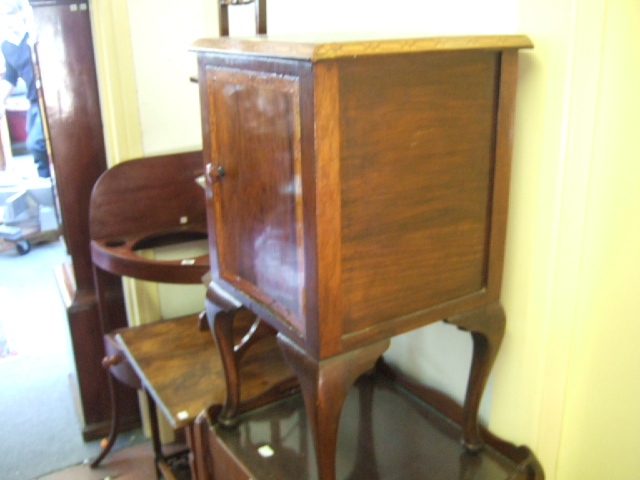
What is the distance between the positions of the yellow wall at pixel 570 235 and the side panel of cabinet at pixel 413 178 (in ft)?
0.31

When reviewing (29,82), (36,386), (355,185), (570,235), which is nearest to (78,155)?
(36,386)

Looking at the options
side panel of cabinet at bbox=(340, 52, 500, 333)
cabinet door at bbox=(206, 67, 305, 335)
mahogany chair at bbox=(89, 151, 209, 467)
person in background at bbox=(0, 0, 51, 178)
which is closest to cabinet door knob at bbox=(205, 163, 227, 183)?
cabinet door at bbox=(206, 67, 305, 335)

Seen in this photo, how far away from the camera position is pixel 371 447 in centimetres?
132

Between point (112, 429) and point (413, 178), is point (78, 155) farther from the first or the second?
point (413, 178)

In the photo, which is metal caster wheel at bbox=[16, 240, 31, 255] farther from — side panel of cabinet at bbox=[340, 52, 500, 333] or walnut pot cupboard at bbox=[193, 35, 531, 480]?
side panel of cabinet at bbox=[340, 52, 500, 333]

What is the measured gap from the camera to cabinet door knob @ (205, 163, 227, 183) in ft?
3.79

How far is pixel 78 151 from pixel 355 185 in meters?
1.61

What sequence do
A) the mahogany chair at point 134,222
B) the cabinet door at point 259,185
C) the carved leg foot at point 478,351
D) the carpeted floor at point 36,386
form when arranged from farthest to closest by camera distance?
the carpeted floor at point 36,386, the mahogany chair at point 134,222, the carved leg foot at point 478,351, the cabinet door at point 259,185

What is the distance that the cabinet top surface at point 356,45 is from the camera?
2.75 ft

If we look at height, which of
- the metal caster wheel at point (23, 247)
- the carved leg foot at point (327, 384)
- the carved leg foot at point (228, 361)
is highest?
the carved leg foot at point (327, 384)

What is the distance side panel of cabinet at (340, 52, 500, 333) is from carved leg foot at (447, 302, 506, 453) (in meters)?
0.06

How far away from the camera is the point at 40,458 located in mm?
2371

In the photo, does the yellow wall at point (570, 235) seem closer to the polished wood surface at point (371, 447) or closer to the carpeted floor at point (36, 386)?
the polished wood surface at point (371, 447)

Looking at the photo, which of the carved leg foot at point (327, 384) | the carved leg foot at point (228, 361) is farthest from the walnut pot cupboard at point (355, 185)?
the carved leg foot at point (228, 361)
